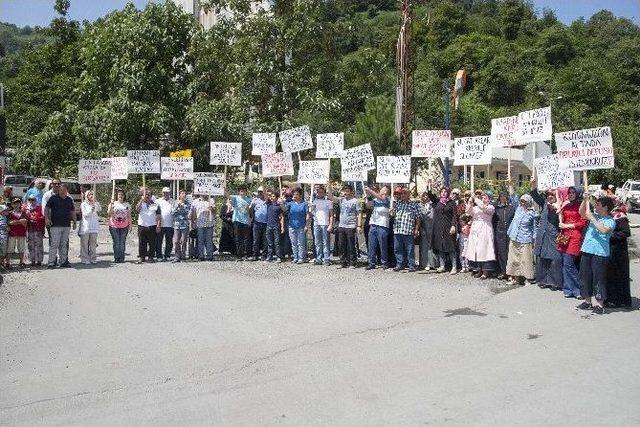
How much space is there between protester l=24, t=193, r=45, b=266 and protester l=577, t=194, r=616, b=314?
10884mm

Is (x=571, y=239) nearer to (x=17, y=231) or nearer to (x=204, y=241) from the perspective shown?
(x=204, y=241)

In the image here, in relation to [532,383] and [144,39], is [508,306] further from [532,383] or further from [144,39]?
[144,39]

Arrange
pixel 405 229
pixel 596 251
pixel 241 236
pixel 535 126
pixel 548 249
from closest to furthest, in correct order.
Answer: pixel 596 251 < pixel 548 249 < pixel 535 126 < pixel 405 229 < pixel 241 236

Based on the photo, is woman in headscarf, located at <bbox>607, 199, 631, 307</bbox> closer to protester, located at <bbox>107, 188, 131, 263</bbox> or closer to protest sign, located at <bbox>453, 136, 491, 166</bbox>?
protest sign, located at <bbox>453, 136, 491, 166</bbox>

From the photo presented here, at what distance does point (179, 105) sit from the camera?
28734 millimetres

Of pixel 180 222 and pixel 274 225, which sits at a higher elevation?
pixel 180 222

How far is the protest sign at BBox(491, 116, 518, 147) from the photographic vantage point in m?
14.6

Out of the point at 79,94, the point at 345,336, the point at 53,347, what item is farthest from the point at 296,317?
the point at 79,94

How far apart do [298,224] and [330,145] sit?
2.26m

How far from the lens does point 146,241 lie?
1584cm

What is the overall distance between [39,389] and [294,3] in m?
18.4

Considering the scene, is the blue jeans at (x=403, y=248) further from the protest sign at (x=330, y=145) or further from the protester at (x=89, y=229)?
the protester at (x=89, y=229)

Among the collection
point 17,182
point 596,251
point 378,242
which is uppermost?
point 17,182

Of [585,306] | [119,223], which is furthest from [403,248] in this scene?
[119,223]
